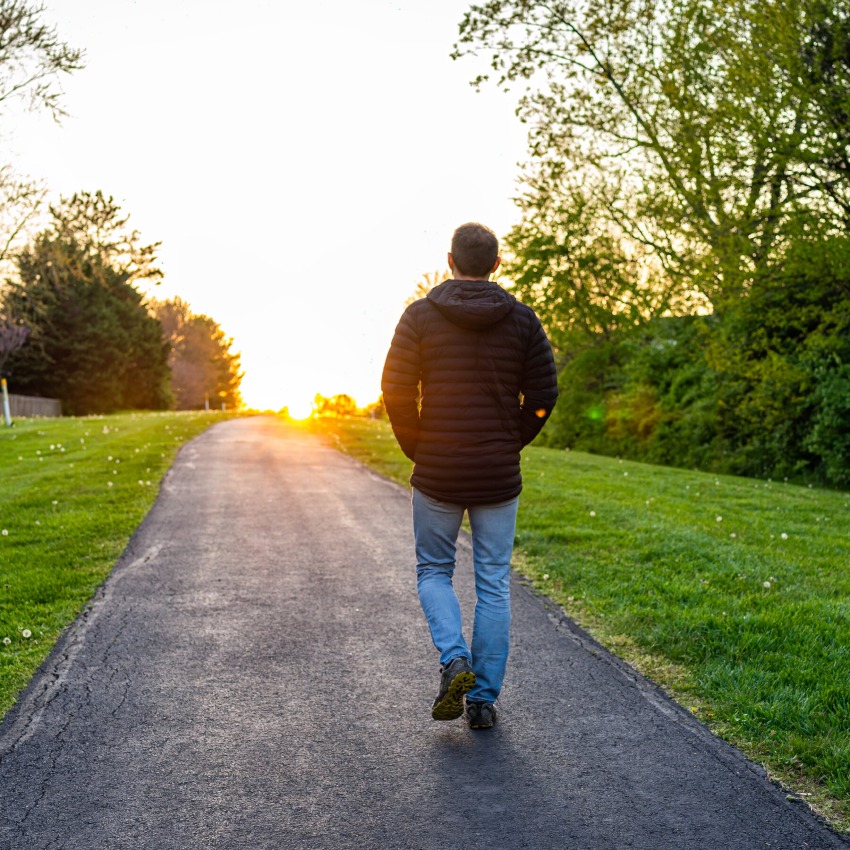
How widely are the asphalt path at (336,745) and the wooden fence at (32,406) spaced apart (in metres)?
37.7

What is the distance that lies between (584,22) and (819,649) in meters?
16.5

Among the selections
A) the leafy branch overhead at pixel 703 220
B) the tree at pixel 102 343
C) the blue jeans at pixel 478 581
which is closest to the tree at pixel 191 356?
the tree at pixel 102 343

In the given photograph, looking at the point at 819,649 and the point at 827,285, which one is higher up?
→ the point at 827,285

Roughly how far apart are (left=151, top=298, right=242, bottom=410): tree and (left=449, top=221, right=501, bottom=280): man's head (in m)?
69.4

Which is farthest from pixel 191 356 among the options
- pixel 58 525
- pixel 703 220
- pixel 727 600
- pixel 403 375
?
pixel 403 375

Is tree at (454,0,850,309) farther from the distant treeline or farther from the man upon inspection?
the distant treeline

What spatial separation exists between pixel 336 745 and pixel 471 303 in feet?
6.76

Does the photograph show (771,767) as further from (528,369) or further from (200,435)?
(200,435)

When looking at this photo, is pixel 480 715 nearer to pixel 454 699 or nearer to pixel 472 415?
pixel 454 699

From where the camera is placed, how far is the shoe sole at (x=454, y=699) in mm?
3592

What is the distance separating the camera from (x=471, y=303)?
12.1 ft

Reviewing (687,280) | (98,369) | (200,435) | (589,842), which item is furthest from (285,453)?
(98,369)

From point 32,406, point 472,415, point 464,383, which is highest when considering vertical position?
point 32,406

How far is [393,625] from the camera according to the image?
5.39 m
